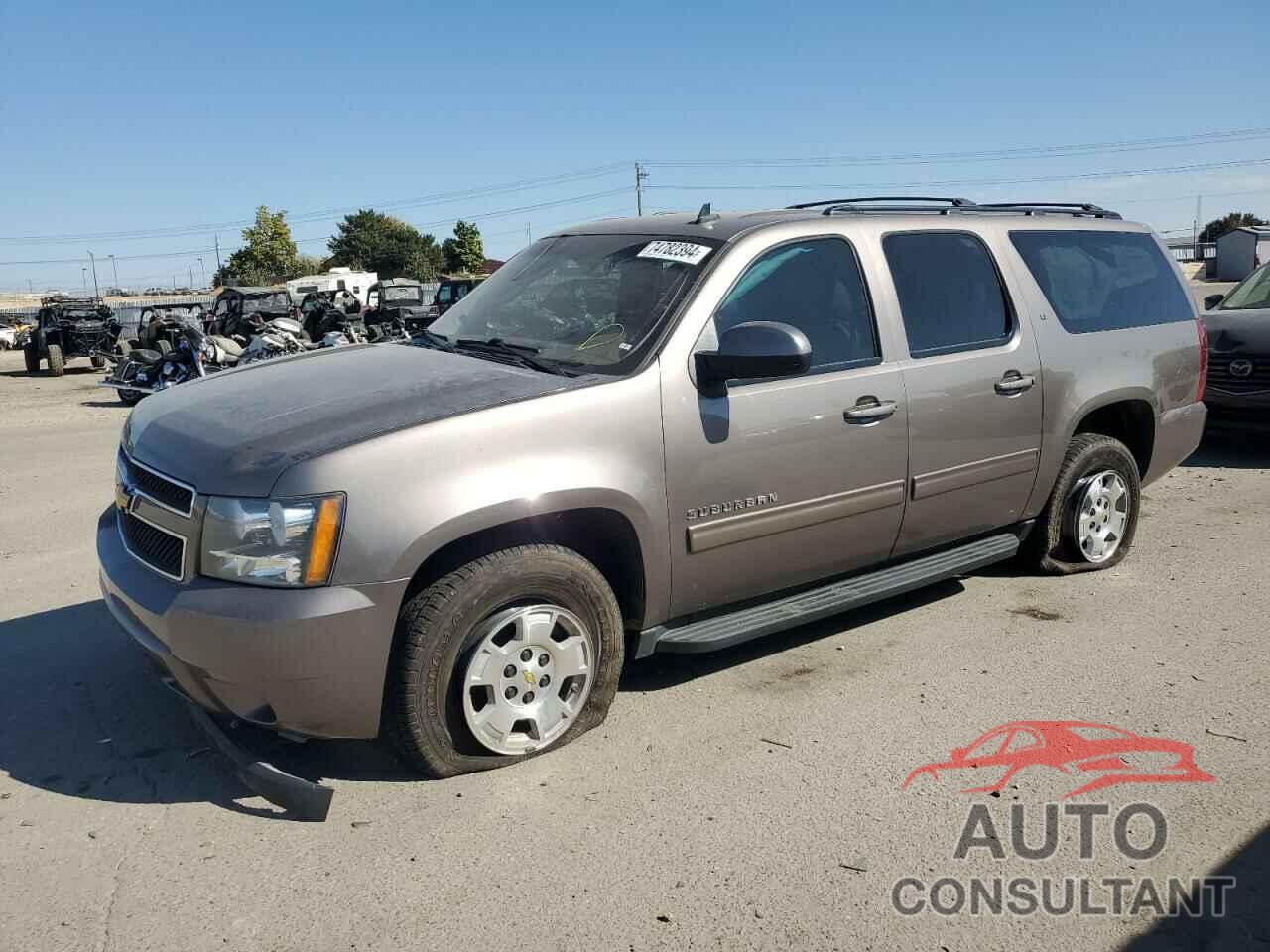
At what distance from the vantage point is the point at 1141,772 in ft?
11.6

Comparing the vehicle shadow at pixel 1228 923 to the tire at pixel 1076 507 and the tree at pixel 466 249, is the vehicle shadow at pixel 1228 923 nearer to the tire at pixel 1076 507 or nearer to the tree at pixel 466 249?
the tire at pixel 1076 507

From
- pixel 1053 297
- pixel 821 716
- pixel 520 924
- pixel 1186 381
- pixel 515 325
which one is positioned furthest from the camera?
pixel 1186 381

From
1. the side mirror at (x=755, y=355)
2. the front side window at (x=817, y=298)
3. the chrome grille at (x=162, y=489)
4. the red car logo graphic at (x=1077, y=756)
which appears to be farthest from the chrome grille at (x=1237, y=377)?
the chrome grille at (x=162, y=489)

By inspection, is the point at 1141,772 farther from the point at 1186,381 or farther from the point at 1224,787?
the point at 1186,381

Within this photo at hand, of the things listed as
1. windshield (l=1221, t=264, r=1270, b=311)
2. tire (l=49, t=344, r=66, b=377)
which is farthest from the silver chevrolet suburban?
tire (l=49, t=344, r=66, b=377)

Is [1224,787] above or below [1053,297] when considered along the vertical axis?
below

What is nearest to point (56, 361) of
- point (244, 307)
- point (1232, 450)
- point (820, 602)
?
point (244, 307)

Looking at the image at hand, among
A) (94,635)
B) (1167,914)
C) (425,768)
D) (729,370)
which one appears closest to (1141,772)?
(1167,914)

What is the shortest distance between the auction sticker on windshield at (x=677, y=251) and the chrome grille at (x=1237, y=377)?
5.95 meters

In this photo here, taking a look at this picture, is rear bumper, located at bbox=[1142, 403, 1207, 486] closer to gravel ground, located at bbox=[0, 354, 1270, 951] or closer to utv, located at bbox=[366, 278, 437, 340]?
gravel ground, located at bbox=[0, 354, 1270, 951]

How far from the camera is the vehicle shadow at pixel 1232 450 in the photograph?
8.66 metres

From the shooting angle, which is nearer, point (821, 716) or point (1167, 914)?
point (1167, 914)

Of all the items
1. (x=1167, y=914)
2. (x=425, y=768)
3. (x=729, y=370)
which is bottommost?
(x=1167, y=914)

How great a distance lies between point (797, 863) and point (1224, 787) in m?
1.52
